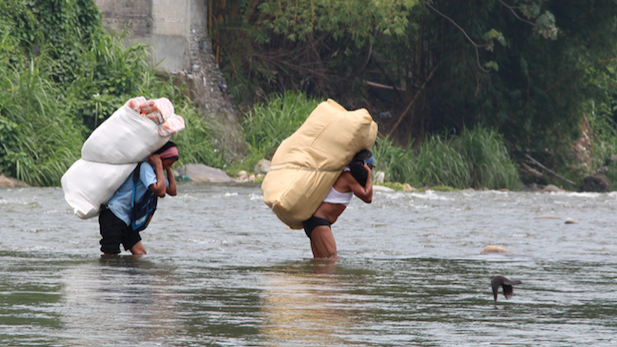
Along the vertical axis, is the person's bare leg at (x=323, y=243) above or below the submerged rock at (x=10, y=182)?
above

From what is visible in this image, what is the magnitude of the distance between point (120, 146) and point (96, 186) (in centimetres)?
30

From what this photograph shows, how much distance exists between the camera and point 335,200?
6.03 meters

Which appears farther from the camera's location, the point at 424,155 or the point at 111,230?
the point at 424,155

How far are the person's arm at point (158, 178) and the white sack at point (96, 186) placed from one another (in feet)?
0.44

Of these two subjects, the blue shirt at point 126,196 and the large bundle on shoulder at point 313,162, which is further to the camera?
the large bundle on shoulder at point 313,162

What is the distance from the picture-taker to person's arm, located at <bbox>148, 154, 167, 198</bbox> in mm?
5484

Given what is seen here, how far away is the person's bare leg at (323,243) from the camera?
19.5 ft

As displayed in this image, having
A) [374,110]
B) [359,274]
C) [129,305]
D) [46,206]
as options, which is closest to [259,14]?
[374,110]


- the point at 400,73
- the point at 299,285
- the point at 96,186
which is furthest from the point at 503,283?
the point at 400,73

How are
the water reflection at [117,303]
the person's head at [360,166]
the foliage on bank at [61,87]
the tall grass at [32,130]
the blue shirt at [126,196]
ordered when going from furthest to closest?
1. the foliage on bank at [61,87]
2. the tall grass at [32,130]
3. the person's head at [360,166]
4. the blue shirt at [126,196]
5. the water reflection at [117,303]

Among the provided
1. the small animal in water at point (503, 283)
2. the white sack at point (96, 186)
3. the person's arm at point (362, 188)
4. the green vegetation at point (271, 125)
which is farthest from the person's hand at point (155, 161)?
the green vegetation at point (271, 125)

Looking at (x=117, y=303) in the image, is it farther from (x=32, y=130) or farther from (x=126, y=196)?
(x=32, y=130)

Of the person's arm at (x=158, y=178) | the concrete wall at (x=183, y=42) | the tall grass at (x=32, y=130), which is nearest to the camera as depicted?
the person's arm at (x=158, y=178)

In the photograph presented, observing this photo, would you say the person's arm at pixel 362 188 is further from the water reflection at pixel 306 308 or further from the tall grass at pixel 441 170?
the tall grass at pixel 441 170
